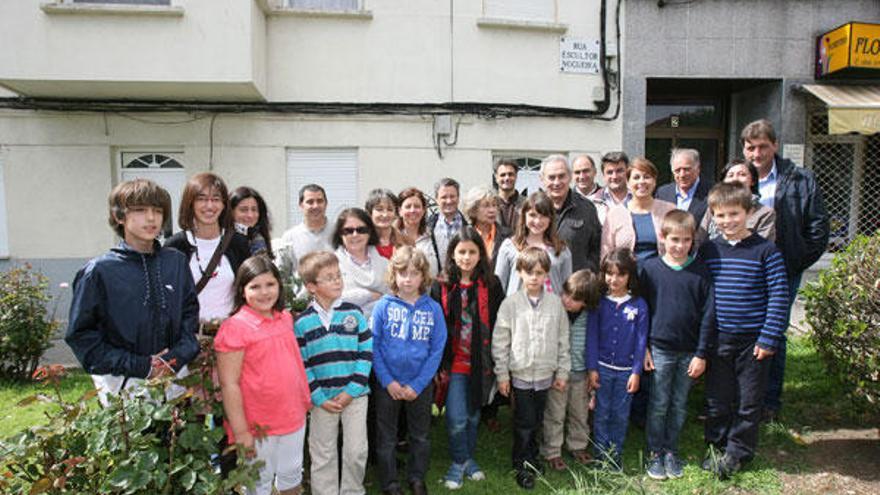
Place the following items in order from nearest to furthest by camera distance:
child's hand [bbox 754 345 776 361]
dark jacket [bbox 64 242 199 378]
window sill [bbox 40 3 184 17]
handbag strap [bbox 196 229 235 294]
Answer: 1. dark jacket [bbox 64 242 199 378]
2. handbag strap [bbox 196 229 235 294]
3. child's hand [bbox 754 345 776 361]
4. window sill [bbox 40 3 184 17]

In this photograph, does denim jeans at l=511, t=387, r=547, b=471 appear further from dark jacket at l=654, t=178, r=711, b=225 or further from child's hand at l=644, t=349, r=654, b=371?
dark jacket at l=654, t=178, r=711, b=225

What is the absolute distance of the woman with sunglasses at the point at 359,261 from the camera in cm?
332

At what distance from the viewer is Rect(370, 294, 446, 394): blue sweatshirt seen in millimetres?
3104

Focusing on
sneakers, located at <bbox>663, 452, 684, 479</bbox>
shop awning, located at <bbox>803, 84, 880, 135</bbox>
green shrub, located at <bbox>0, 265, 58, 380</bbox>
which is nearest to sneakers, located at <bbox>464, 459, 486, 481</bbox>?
sneakers, located at <bbox>663, 452, 684, 479</bbox>

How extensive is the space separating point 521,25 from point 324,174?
3.57 meters

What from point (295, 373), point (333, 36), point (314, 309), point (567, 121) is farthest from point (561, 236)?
point (333, 36)

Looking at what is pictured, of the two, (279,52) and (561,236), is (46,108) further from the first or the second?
(561,236)

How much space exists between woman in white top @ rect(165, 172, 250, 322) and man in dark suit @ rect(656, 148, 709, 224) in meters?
3.23

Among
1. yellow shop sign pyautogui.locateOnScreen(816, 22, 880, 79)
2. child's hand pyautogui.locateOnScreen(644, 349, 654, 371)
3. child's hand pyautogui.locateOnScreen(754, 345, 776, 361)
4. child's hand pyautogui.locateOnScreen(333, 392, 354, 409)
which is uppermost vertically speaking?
yellow shop sign pyautogui.locateOnScreen(816, 22, 880, 79)

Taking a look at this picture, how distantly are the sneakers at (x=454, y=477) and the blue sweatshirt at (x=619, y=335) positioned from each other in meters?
1.10

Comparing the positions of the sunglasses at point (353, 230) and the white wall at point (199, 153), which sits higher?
the white wall at point (199, 153)

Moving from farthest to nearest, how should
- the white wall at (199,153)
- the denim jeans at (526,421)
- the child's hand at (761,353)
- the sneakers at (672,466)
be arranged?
the white wall at (199,153) < the sneakers at (672,466) < the denim jeans at (526,421) < the child's hand at (761,353)

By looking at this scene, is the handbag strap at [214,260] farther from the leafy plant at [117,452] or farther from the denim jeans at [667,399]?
the denim jeans at [667,399]

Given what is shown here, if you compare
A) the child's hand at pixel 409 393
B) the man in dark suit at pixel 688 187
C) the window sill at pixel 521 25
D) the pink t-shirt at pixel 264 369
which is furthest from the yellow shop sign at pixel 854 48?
the pink t-shirt at pixel 264 369
